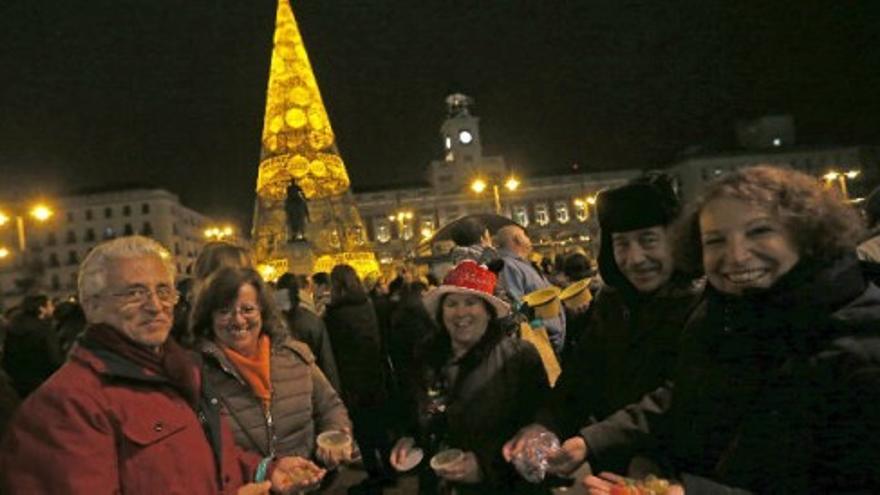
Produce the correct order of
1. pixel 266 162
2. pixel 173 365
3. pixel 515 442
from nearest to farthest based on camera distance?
pixel 173 365, pixel 515 442, pixel 266 162

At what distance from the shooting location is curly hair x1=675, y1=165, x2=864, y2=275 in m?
1.85

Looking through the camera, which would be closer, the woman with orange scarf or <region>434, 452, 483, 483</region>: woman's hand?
<region>434, 452, 483, 483</region>: woman's hand

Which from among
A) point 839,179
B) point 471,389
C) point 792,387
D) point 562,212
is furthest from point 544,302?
point 562,212

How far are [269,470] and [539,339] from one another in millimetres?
1674

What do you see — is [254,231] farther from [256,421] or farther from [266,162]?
[256,421]

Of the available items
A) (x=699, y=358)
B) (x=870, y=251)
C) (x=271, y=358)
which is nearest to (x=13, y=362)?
(x=271, y=358)

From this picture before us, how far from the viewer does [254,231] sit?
117 feet

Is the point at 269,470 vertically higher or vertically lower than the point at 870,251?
lower

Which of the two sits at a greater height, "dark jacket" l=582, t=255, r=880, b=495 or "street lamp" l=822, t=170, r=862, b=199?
"street lamp" l=822, t=170, r=862, b=199

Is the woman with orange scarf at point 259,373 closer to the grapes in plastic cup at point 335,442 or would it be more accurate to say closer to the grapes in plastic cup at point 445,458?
the grapes in plastic cup at point 335,442

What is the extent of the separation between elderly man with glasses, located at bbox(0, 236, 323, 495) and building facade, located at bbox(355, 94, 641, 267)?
2809 inches

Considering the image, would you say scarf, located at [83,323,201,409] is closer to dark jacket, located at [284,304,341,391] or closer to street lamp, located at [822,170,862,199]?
street lamp, located at [822,170,862,199]

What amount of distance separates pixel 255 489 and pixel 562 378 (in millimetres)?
1391

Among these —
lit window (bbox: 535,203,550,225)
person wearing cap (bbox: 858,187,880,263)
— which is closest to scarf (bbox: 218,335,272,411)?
person wearing cap (bbox: 858,187,880,263)
